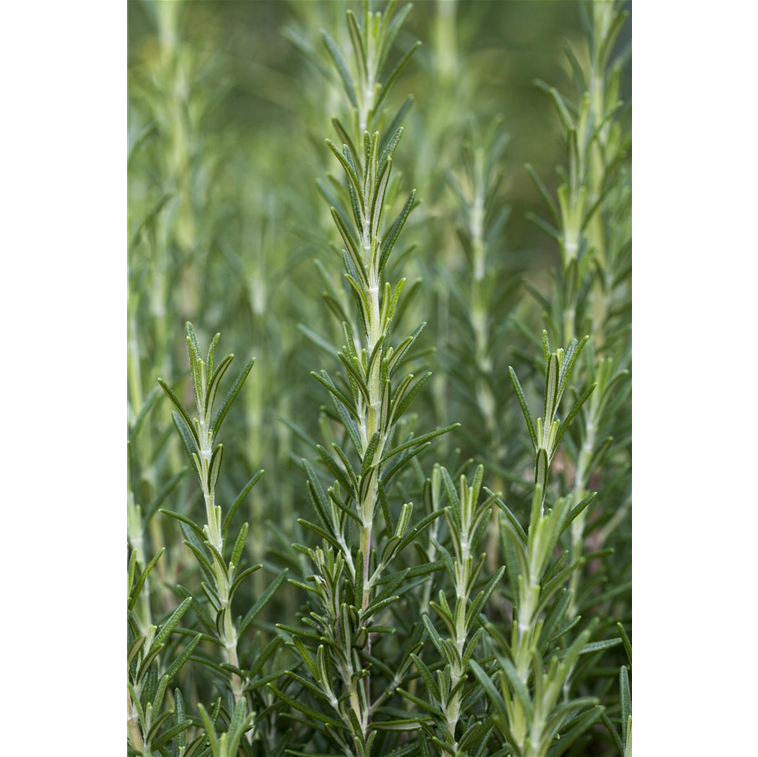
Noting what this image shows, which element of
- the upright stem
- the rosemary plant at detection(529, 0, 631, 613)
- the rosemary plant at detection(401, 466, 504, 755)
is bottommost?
the upright stem

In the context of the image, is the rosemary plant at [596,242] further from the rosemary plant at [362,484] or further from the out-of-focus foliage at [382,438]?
the rosemary plant at [362,484]

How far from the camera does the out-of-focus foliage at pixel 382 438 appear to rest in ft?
1.07

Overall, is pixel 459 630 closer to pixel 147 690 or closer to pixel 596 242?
pixel 147 690

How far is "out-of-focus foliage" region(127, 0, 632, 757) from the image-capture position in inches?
12.8

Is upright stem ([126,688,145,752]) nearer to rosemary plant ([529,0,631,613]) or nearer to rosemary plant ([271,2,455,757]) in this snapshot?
rosemary plant ([271,2,455,757])

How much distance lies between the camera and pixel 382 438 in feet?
1.12

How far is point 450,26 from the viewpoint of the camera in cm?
78

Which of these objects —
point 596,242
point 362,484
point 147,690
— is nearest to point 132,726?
point 147,690

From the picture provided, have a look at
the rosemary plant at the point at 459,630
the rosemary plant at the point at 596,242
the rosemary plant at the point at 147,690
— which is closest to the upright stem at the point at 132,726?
the rosemary plant at the point at 147,690

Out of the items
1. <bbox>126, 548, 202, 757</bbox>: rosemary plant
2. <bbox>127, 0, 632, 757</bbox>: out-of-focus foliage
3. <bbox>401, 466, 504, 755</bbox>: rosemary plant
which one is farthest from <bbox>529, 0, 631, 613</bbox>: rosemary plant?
<bbox>126, 548, 202, 757</bbox>: rosemary plant

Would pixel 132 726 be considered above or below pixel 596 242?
below
